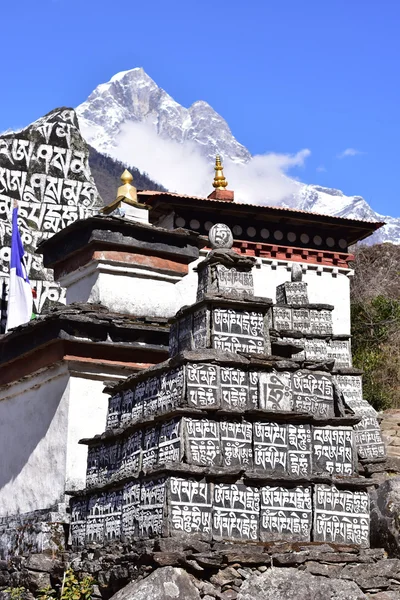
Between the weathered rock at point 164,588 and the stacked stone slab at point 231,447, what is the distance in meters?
0.41

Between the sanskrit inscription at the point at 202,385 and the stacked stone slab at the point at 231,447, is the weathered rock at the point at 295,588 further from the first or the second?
the sanskrit inscription at the point at 202,385

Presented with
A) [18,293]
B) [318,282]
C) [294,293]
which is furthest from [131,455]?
[318,282]

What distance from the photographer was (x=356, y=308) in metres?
30.1

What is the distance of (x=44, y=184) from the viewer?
22.4 meters

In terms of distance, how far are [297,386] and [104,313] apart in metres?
3.60

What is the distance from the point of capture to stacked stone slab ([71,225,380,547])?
8625mm

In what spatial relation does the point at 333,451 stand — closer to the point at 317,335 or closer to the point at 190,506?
the point at 190,506

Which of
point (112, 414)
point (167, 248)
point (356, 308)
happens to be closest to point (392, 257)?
point (356, 308)

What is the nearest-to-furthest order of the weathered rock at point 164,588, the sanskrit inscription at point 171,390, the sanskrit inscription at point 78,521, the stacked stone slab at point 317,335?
the weathered rock at point 164,588
the sanskrit inscription at point 171,390
the sanskrit inscription at point 78,521
the stacked stone slab at point 317,335

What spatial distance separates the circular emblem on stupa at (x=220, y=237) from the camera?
1029 centimetres

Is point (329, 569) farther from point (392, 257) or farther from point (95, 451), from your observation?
point (392, 257)

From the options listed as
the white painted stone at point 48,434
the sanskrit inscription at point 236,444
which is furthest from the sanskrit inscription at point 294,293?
the sanskrit inscription at point 236,444

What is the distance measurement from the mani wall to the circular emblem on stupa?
36.5ft

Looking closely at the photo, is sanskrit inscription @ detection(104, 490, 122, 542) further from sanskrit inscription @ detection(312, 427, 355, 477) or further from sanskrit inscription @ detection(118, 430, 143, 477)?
sanskrit inscription @ detection(312, 427, 355, 477)
